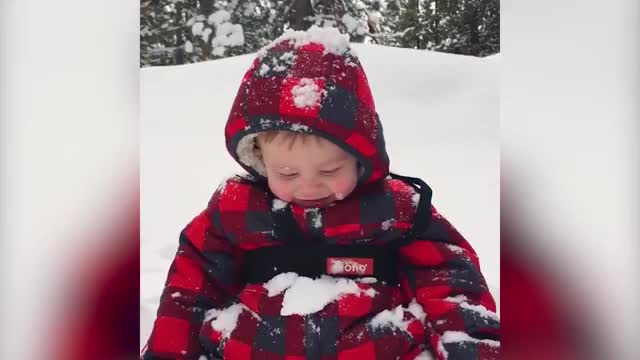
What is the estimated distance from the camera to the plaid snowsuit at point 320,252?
863 millimetres

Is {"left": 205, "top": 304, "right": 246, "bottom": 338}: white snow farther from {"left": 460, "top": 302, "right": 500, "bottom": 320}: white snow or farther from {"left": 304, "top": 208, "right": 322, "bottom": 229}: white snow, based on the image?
{"left": 460, "top": 302, "right": 500, "bottom": 320}: white snow

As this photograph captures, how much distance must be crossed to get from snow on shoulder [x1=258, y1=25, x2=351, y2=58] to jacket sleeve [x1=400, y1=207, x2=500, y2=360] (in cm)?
23

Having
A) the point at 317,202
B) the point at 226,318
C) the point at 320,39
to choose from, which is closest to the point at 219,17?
the point at 320,39

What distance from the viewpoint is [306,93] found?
2.77 feet

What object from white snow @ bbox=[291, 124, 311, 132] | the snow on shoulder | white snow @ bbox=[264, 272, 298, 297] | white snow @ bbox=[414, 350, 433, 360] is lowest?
white snow @ bbox=[414, 350, 433, 360]

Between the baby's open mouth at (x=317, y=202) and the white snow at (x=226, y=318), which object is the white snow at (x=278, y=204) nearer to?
the baby's open mouth at (x=317, y=202)

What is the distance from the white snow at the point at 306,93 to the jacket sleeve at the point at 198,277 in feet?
0.63

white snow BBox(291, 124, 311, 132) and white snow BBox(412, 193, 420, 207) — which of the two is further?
white snow BBox(412, 193, 420, 207)

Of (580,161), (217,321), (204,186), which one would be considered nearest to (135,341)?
(217,321)

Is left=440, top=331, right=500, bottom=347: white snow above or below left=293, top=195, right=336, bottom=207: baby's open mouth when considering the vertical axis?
below

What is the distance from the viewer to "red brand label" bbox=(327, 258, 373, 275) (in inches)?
36.3

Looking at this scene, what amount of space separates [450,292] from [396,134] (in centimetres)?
20

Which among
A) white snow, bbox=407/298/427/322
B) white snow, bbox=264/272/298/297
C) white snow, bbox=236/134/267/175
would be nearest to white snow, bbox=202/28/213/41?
white snow, bbox=236/134/267/175

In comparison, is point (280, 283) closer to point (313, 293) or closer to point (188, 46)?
point (313, 293)
